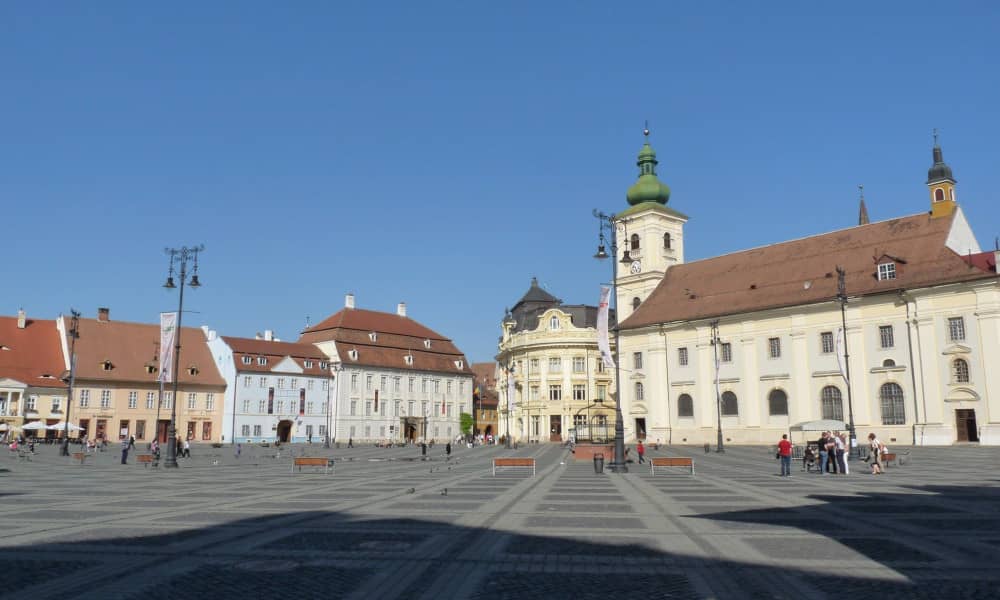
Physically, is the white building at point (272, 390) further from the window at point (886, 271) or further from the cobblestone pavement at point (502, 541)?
the window at point (886, 271)

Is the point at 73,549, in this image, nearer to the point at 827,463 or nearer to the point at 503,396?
the point at 827,463

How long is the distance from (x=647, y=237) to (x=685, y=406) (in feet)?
65.0

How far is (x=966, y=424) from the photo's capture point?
4938cm

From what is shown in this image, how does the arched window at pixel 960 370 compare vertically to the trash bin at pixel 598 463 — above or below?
above

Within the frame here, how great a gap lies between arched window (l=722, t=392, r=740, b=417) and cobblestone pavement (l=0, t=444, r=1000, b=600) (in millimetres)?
38869

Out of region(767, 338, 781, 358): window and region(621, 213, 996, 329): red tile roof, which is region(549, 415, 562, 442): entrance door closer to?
region(621, 213, 996, 329): red tile roof

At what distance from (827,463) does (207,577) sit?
2695cm

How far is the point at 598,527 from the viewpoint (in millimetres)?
14094

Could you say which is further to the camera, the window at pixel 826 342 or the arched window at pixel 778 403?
the arched window at pixel 778 403

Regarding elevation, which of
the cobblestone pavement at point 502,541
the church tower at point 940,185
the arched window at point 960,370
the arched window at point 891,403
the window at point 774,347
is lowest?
the cobblestone pavement at point 502,541

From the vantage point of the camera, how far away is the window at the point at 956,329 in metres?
50.3

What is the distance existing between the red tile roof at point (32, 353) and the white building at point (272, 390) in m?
14.6

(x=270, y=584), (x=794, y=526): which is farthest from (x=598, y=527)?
(x=270, y=584)

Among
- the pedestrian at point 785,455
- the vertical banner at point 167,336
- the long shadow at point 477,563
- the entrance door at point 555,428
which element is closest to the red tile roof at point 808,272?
the entrance door at point 555,428
